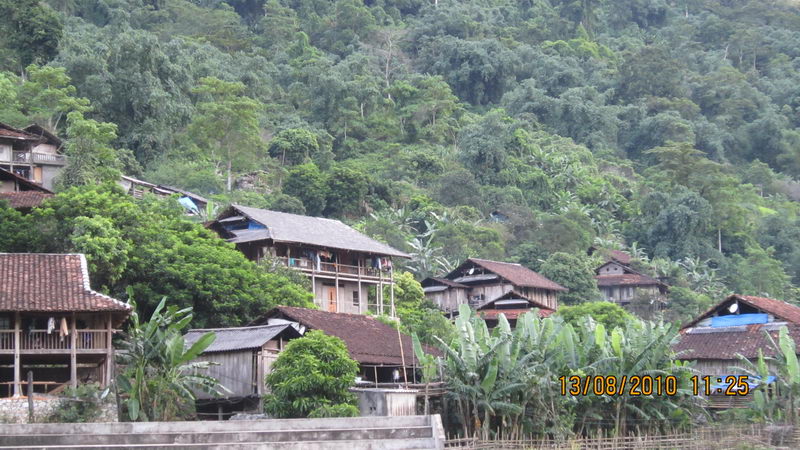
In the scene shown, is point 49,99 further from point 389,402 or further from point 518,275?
point 389,402

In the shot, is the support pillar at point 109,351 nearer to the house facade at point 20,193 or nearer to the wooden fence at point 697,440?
the wooden fence at point 697,440

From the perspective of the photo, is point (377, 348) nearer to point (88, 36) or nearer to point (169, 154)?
point (169, 154)

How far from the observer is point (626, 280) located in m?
61.5

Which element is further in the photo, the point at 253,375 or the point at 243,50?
the point at 243,50

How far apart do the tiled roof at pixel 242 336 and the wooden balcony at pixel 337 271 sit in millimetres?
9987

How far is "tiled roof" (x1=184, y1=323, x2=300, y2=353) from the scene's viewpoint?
92.2 feet

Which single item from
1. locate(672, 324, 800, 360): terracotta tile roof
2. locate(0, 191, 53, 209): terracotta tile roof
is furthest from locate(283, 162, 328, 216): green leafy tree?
locate(672, 324, 800, 360): terracotta tile roof

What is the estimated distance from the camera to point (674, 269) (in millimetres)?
65000

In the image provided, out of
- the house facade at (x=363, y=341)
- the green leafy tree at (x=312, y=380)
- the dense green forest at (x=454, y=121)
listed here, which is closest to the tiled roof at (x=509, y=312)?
the dense green forest at (x=454, y=121)

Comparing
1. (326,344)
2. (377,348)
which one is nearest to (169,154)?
(377,348)

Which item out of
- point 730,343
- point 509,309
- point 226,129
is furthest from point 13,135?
point 730,343

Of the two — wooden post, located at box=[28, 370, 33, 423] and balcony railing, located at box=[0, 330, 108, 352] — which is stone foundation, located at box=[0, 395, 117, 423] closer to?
wooden post, located at box=[28, 370, 33, 423]

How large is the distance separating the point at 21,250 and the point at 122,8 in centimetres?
6619
